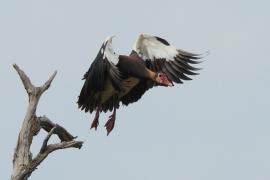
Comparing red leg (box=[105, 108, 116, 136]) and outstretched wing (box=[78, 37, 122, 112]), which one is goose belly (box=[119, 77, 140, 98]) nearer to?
red leg (box=[105, 108, 116, 136])

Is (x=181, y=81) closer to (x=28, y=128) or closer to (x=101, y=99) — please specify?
(x=101, y=99)

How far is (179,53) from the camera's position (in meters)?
15.0

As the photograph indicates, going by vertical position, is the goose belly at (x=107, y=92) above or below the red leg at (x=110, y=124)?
above

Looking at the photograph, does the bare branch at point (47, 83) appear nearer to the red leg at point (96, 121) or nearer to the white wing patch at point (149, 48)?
the red leg at point (96, 121)

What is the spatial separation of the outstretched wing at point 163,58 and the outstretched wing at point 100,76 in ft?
5.56

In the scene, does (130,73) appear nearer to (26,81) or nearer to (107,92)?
(107,92)

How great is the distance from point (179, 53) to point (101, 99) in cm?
232

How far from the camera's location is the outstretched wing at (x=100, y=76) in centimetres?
1241

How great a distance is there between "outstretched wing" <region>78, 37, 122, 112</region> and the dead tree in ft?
6.04

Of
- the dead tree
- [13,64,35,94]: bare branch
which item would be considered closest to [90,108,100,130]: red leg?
the dead tree

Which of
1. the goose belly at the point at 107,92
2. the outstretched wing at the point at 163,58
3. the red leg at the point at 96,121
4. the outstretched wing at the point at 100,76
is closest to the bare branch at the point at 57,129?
the outstretched wing at the point at 100,76

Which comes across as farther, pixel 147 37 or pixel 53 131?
pixel 147 37

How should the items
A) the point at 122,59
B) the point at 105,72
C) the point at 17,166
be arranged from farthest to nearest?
1. the point at 122,59
2. the point at 105,72
3. the point at 17,166

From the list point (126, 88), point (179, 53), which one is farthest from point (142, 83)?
point (179, 53)
